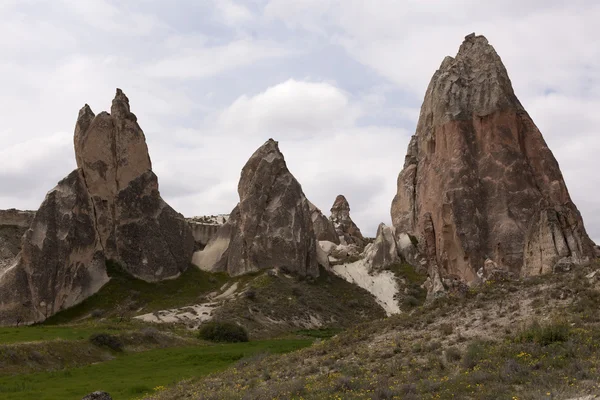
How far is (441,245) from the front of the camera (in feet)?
198

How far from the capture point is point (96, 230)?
229 ft

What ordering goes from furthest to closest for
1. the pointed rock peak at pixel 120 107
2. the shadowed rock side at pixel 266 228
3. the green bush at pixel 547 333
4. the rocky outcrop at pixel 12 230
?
the pointed rock peak at pixel 120 107, the rocky outcrop at pixel 12 230, the shadowed rock side at pixel 266 228, the green bush at pixel 547 333

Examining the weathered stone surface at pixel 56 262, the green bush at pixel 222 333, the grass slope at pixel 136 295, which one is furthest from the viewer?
the grass slope at pixel 136 295

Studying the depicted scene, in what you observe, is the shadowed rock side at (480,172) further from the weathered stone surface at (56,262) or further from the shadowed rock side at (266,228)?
the weathered stone surface at (56,262)

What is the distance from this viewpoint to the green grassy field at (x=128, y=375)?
27317 mm

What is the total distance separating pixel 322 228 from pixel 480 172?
4478 centimetres

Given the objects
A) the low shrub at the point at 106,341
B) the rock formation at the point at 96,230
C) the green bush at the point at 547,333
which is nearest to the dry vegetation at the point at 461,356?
the green bush at the point at 547,333

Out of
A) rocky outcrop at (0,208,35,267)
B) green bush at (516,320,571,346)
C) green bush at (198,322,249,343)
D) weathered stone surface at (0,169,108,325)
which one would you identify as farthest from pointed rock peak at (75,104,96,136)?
green bush at (516,320,571,346)

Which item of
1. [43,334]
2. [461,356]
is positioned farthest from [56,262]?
[461,356]

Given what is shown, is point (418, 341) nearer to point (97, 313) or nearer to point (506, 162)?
point (506, 162)

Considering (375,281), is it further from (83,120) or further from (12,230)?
(12,230)

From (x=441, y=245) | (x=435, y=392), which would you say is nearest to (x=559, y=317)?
(x=435, y=392)

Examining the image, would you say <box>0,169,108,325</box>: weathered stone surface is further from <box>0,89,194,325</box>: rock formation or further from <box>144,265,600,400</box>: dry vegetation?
<box>144,265,600,400</box>: dry vegetation

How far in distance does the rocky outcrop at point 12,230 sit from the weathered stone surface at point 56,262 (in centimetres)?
1019
